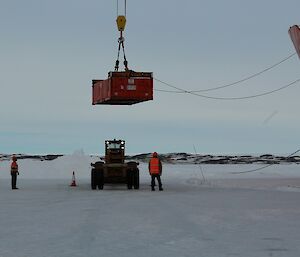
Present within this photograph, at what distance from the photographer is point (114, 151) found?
26.1m

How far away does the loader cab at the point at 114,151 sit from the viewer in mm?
25984

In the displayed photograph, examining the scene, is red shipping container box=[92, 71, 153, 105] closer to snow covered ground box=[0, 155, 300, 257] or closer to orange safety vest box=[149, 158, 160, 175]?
Result: orange safety vest box=[149, 158, 160, 175]

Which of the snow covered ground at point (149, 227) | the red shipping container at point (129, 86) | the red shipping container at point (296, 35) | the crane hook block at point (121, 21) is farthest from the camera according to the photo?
the red shipping container at point (296, 35)

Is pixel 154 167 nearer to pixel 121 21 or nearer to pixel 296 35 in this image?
pixel 121 21

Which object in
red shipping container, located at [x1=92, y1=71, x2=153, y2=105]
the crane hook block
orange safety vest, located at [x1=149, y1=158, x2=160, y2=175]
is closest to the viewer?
orange safety vest, located at [x1=149, y1=158, x2=160, y2=175]

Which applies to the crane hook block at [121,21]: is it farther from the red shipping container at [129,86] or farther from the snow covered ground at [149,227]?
the snow covered ground at [149,227]

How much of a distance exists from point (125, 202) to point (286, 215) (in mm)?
5719

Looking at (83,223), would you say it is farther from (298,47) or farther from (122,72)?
(298,47)

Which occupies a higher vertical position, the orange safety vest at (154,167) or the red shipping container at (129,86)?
the red shipping container at (129,86)

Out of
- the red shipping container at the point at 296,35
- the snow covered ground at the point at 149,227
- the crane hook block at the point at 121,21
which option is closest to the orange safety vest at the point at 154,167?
Result: the snow covered ground at the point at 149,227

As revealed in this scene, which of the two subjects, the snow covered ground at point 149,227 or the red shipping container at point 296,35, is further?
the red shipping container at point 296,35

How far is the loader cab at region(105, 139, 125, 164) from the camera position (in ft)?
85.3

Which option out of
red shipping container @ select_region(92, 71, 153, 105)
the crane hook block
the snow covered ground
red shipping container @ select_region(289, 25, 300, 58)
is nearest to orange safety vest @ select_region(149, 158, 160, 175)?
red shipping container @ select_region(92, 71, 153, 105)

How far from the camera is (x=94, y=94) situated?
2772 centimetres
